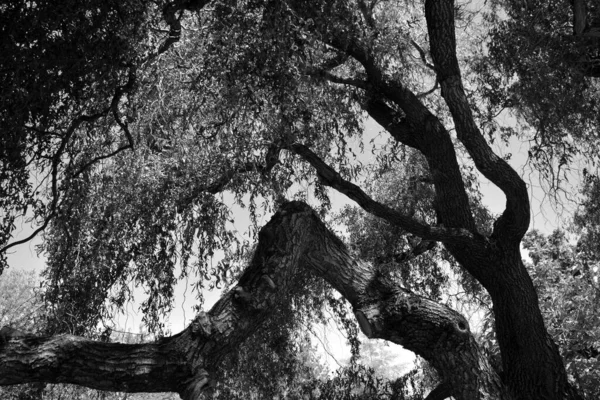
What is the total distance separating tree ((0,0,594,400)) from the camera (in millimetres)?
4258

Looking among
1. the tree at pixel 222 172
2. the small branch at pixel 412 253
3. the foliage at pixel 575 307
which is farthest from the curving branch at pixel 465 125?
the foliage at pixel 575 307

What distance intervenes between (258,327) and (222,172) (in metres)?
1.58

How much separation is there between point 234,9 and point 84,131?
2336mm

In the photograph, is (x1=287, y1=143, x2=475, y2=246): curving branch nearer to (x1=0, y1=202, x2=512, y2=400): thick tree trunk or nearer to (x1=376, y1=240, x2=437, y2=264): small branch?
(x1=0, y1=202, x2=512, y2=400): thick tree trunk

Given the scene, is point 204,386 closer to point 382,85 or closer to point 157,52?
point 157,52

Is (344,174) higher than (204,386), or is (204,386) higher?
(344,174)

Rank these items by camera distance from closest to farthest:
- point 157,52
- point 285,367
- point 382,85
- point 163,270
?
point 157,52
point 163,270
point 382,85
point 285,367

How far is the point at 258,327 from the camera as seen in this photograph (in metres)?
5.16

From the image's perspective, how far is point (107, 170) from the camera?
6242mm

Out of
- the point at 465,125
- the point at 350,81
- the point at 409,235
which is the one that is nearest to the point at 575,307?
the point at 409,235

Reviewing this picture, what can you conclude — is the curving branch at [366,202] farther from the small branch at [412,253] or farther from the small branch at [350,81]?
the small branch at [412,253]

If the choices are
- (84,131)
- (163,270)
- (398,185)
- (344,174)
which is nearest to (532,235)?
(398,185)

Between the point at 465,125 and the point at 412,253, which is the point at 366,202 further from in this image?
the point at 412,253

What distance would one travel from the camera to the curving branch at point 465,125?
6566mm
